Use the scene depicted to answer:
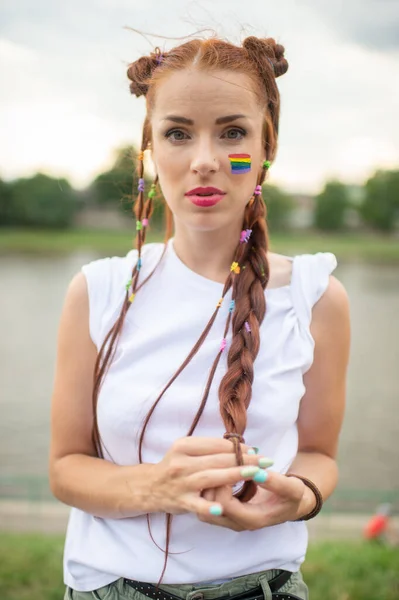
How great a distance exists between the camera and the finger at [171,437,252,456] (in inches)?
44.7

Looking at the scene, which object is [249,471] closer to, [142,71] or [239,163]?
[239,163]

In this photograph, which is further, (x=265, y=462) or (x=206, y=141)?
(x=206, y=141)

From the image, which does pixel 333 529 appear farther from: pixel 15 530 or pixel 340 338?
pixel 340 338

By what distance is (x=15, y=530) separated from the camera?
436cm

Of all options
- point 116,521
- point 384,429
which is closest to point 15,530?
point 116,521

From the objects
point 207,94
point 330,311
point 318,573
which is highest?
point 207,94

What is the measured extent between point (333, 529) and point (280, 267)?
358 cm

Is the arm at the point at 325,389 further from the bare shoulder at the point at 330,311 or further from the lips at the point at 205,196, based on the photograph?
the lips at the point at 205,196

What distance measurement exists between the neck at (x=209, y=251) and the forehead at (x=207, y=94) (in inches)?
11.5

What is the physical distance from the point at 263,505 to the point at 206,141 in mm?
787

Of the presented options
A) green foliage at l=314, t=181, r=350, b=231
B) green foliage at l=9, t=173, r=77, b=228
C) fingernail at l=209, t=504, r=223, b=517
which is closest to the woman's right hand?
fingernail at l=209, t=504, r=223, b=517

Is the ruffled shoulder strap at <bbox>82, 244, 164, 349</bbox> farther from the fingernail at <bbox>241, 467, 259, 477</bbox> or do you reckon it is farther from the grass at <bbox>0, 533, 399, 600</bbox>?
the grass at <bbox>0, 533, 399, 600</bbox>

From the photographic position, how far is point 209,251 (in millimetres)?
1479

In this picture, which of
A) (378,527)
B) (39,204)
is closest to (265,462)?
(378,527)
